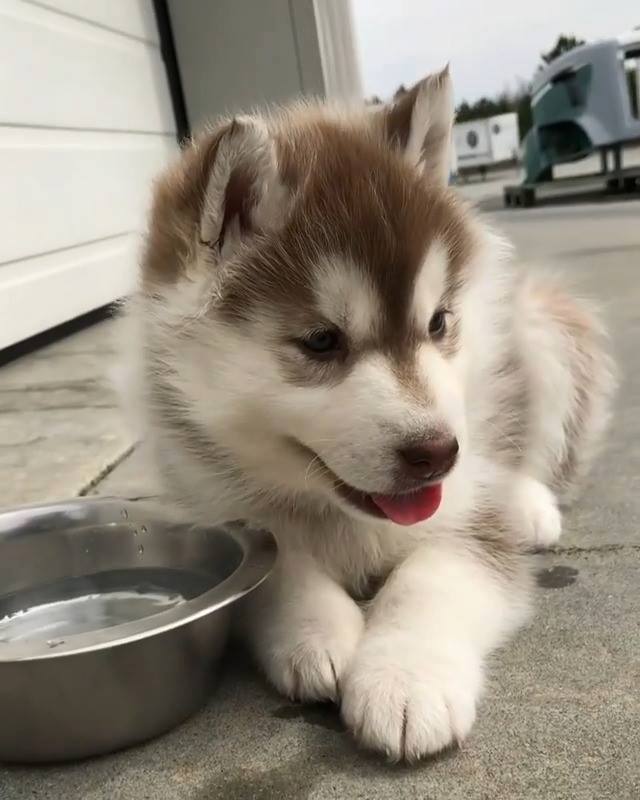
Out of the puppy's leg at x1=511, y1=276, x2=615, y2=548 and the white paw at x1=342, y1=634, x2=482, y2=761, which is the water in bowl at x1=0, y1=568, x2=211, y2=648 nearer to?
the white paw at x1=342, y1=634, x2=482, y2=761

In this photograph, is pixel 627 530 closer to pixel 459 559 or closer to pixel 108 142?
pixel 459 559

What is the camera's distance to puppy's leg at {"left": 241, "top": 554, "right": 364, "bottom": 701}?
4.12ft

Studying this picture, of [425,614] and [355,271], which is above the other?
[355,271]

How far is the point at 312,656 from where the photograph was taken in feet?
4.14

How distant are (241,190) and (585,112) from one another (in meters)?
8.59

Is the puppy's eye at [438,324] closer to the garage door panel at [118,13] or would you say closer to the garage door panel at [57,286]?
the garage door panel at [57,286]

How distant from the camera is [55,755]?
118 centimetres

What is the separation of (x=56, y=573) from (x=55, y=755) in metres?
0.41

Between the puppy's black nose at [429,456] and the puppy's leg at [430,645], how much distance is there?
228mm

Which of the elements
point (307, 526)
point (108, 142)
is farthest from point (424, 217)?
point (108, 142)

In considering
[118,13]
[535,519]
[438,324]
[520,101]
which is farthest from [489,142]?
[438,324]

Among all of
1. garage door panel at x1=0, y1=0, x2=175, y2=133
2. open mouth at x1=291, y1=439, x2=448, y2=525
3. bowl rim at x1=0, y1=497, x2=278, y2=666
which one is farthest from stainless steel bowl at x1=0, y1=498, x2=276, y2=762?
garage door panel at x1=0, y1=0, x2=175, y2=133

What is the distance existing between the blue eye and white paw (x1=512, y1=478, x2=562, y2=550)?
1.96 feet

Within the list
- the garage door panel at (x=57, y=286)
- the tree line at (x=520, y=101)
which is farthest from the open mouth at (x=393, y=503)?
the tree line at (x=520, y=101)
